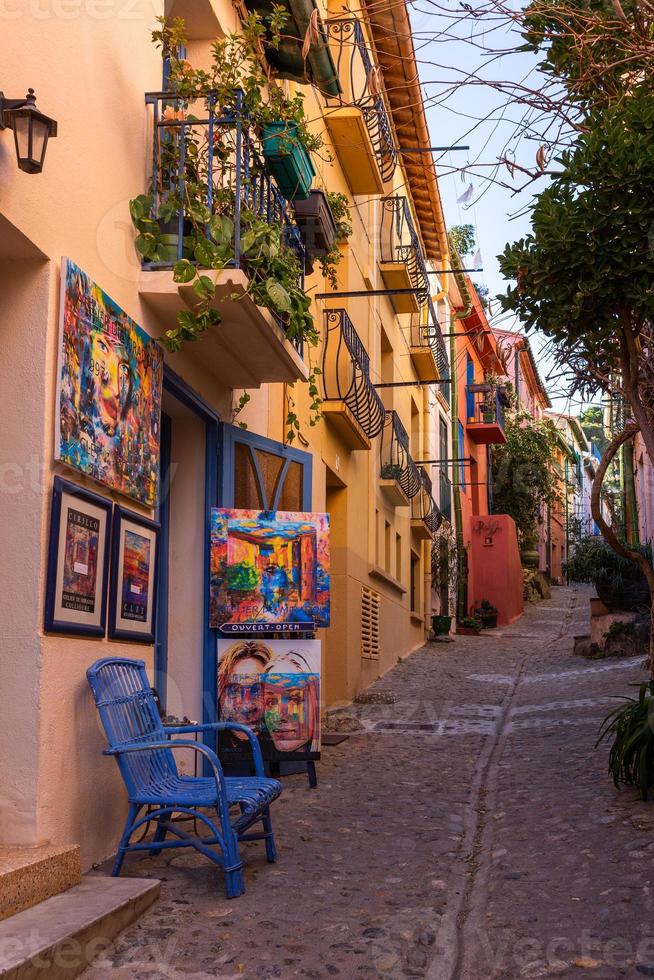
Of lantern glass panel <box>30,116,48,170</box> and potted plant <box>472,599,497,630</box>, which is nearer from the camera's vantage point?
lantern glass panel <box>30,116,48,170</box>

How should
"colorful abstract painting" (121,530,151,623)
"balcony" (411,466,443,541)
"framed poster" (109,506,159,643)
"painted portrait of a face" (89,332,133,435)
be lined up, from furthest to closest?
"balcony" (411,466,443,541) → "colorful abstract painting" (121,530,151,623) → "framed poster" (109,506,159,643) → "painted portrait of a face" (89,332,133,435)

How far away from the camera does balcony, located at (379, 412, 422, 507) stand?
14.8m

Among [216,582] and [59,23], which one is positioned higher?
[59,23]

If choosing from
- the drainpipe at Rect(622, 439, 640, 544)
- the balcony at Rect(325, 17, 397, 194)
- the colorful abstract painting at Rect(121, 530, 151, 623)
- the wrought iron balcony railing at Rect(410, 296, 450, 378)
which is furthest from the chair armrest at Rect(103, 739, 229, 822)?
the drainpipe at Rect(622, 439, 640, 544)

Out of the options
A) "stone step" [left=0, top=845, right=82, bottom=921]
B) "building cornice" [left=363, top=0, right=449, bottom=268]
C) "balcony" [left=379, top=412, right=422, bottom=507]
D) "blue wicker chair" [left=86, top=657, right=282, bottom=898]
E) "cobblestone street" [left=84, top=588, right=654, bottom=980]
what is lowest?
"cobblestone street" [left=84, top=588, right=654, bottom=980]

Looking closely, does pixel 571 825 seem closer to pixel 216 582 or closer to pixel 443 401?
pixel 216 582

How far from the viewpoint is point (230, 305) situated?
20.4 ft

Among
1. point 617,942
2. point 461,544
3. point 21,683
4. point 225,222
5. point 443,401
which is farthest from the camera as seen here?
point 461,544

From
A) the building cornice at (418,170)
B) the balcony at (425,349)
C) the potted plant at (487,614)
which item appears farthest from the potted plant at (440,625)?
the building cornice at (418,170)

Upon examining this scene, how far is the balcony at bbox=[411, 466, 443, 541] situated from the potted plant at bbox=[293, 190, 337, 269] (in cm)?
986

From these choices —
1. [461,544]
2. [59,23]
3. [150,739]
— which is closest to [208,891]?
[150,739]

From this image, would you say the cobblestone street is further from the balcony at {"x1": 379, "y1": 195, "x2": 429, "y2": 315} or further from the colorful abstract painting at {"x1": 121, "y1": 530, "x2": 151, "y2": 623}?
the balcony at {"x1": 379, "y1": 195, "x2": 429, "y2": 315}

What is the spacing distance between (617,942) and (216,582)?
155 inches

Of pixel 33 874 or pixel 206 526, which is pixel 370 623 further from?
pixel 33 874
